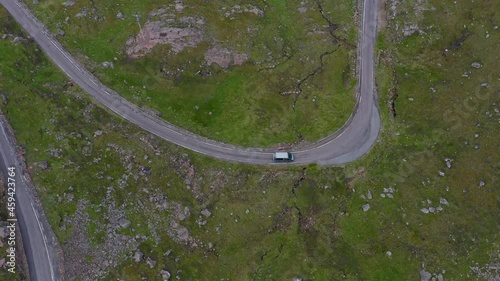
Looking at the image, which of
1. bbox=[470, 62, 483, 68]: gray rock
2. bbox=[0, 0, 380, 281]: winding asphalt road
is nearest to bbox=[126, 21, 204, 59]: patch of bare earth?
bbox=[0, 0, 380, 281]: winding asphalt road

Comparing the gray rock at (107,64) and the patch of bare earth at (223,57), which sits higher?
the gray rock at (107,64)

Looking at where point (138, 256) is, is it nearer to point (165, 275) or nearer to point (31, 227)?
point (165, 275)

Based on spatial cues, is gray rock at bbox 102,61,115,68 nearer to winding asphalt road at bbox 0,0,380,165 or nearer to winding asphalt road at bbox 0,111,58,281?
winding asphalt road at bbox 0,0,380,165

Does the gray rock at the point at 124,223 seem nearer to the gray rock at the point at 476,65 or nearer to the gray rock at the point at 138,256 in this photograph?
the gray rock at the point at 138,256

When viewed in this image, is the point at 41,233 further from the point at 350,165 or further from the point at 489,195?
the point at 489,195

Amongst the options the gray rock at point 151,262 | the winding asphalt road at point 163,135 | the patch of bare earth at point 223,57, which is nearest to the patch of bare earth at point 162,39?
the patch of bare earth at point 223,57

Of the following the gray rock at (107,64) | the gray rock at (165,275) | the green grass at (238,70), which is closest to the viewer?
the gray rock at (165,275)

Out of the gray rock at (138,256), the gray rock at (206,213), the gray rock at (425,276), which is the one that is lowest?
the gray rock at (425,276)

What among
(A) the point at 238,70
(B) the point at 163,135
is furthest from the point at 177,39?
(B) the point at 163,135
